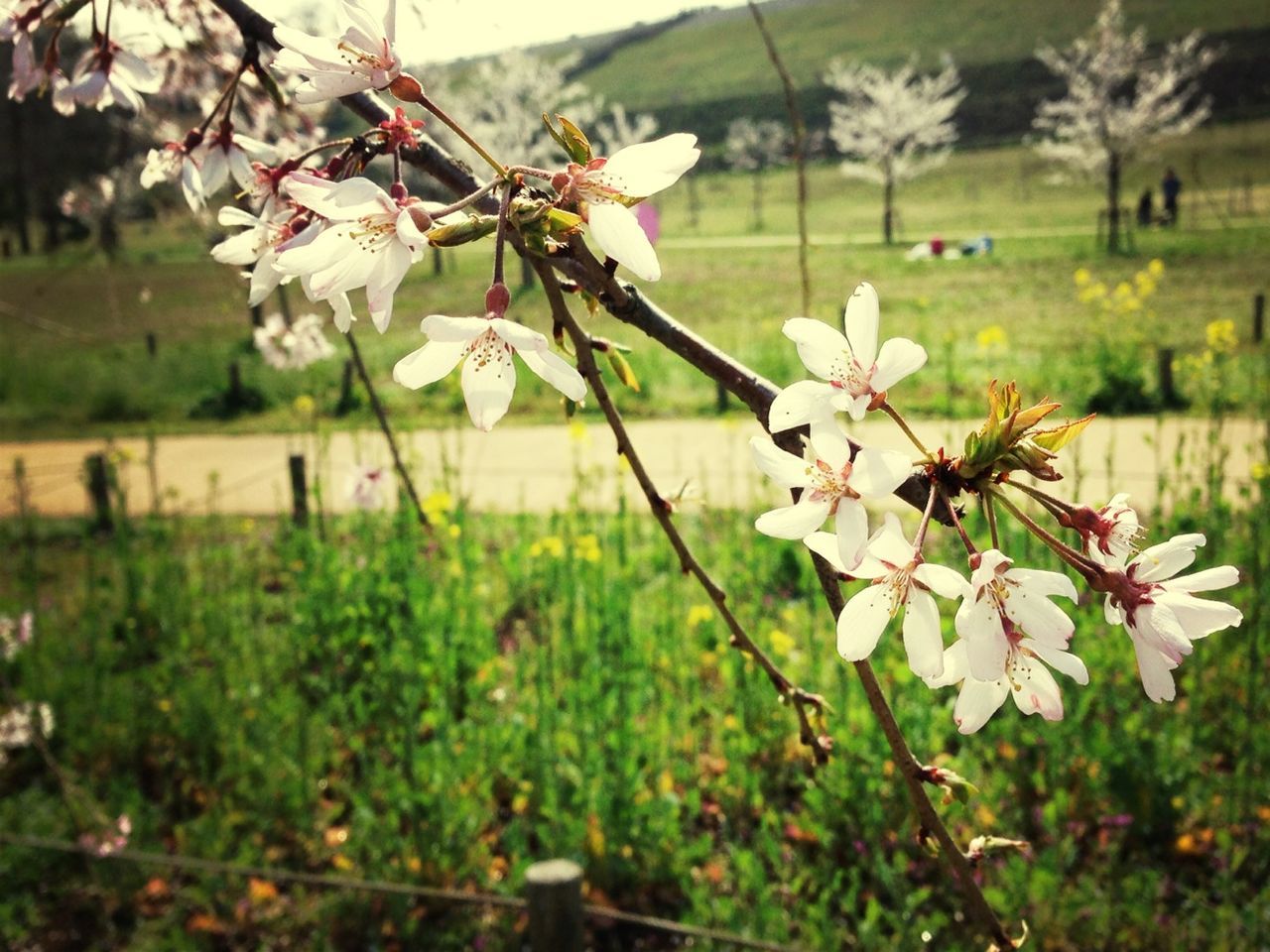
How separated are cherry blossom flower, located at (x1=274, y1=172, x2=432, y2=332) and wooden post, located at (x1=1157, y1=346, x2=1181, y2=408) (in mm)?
6829

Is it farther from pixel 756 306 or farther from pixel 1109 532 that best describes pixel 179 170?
pixel 756 306

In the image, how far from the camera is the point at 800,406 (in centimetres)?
44

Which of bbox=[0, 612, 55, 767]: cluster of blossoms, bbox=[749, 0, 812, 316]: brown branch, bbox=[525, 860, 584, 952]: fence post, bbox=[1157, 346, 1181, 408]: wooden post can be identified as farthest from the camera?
bbox=[1157, 346, 1181, 408]: wooden post

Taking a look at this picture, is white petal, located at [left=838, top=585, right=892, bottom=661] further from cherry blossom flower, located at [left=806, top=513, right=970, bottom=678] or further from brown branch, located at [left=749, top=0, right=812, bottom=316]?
brown branch, located at [left=749, top=0, right=812, bottom=316]

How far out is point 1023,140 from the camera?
1383 inches

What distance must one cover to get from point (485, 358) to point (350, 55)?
0.54 ft

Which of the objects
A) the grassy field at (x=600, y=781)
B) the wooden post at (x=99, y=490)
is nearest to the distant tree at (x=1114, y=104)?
the wooden post at (x=99, y=490)

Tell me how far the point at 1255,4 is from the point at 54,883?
5008cm

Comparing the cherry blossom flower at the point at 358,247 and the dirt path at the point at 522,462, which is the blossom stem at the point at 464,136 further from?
the dirt path at the point at 522,462

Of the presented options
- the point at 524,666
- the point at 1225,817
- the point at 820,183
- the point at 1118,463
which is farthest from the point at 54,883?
the point at 820,183

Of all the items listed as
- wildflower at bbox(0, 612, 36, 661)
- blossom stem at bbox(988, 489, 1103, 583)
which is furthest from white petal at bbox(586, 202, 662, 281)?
wildflower at bbox(0, 612, 36, 661)

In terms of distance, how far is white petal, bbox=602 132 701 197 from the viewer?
0.43m

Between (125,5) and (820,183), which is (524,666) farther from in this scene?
(820,183)

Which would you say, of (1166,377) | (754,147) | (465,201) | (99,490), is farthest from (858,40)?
(465,201)
